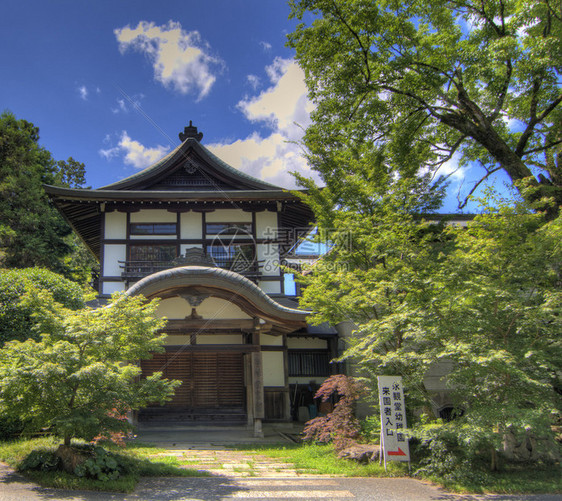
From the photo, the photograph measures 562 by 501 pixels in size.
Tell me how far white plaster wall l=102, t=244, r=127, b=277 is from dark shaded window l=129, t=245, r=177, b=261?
0.34 m

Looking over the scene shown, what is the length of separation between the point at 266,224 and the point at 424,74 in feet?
27.4

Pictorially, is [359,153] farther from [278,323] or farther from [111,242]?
[111,242]

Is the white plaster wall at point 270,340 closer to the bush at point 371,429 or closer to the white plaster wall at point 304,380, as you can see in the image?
the white plaster wall at point 304,380

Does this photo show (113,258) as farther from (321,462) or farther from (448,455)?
(448,455)

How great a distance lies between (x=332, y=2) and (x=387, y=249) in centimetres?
633

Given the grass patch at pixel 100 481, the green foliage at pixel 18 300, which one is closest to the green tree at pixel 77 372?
the grass patch at pixel 100 481

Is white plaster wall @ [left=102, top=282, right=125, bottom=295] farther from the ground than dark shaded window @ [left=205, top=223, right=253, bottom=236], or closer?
closer

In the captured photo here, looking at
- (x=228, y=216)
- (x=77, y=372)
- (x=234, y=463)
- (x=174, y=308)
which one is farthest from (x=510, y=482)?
(x=228, y=216)

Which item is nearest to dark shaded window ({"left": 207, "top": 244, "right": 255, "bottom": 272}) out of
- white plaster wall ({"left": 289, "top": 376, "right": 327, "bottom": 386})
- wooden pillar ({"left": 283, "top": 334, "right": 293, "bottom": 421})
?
wooden pillar ({"left": 283, "top": 334, "right": 293, "bottom": 421})

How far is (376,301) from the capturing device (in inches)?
392

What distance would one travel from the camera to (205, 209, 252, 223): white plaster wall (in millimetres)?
17750

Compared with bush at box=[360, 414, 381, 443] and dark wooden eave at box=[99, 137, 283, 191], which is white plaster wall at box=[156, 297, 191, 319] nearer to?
dark wooden eave at box=[99, 137, 283, 191]

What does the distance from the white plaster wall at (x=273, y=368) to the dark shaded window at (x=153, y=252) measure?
17.3 feet

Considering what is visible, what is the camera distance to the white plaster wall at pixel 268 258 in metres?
17.4
